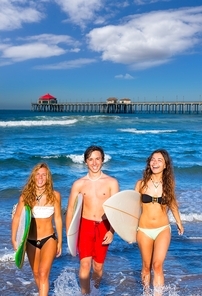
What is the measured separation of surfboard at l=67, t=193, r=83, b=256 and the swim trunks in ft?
0.22

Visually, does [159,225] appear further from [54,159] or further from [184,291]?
[54,159]

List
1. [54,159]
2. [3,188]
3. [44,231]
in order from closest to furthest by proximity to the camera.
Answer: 1. [44,231]
2. [3,188]
3. [54,159]

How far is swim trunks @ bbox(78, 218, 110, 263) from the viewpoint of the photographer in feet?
13.5

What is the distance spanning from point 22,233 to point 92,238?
2.60 feet

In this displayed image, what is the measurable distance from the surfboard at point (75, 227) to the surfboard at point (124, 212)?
0.91 feet

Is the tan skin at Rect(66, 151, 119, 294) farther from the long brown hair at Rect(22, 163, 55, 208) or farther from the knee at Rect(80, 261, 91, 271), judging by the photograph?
the long brown hair at Rect(22, 163, 55, 208)

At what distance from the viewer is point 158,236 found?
4.05 m

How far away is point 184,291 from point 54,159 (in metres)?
13.3

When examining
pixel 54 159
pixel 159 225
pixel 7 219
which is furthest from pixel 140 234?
pixel 54 159

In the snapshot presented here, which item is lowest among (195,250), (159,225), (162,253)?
(195,250)

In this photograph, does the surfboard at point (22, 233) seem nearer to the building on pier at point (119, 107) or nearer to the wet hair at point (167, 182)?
the wet hair at point (167, 182)

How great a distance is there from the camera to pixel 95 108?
321 ft

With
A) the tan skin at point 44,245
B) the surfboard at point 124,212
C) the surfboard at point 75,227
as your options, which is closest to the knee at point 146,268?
the surfboard at point 124,212

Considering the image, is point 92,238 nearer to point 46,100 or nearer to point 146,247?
point 146,247
